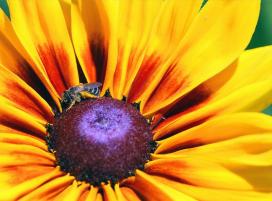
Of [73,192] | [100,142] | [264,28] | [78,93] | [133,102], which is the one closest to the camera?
[73,192]

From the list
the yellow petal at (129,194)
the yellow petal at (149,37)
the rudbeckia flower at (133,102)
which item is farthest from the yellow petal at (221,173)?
the yellow petal at (149,37)

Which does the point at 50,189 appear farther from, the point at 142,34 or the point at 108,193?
the point at 142,34

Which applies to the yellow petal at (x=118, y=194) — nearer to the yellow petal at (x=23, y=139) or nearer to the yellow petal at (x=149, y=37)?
the yellow petal at (x=23, y=139)

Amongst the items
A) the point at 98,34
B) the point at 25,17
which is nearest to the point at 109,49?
the point at 98,34

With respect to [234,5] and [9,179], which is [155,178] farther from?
[234,5]

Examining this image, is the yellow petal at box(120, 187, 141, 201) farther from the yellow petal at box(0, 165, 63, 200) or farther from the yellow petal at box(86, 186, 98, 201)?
the yellow petal at box(0, 165, 63, 200)

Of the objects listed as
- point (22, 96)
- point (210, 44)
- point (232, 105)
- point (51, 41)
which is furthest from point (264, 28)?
point (22, 96)

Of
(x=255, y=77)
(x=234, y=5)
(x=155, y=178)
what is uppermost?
(x=234, y=5)
